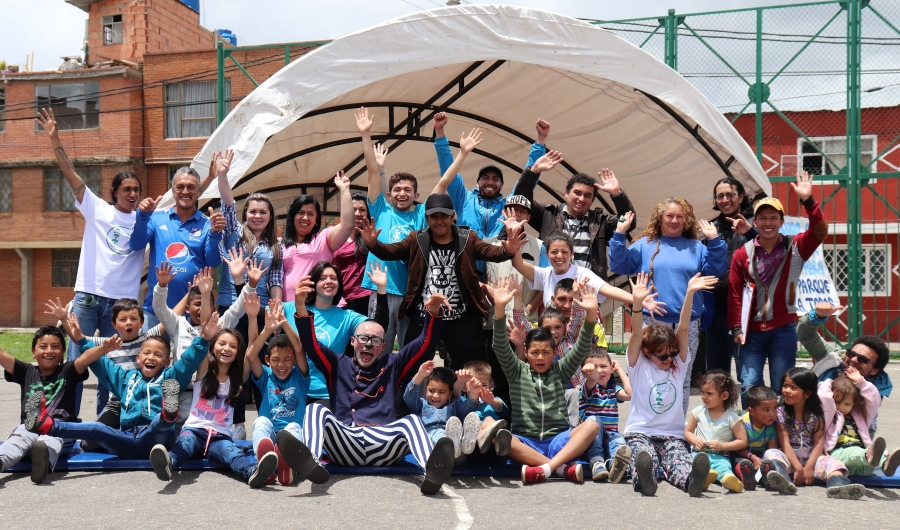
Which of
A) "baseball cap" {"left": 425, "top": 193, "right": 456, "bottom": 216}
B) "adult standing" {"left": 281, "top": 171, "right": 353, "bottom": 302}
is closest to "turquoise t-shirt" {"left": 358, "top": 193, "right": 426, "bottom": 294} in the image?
"adult standing" {"left": 281, "top": 171, "right": 353, "bottom": 302}

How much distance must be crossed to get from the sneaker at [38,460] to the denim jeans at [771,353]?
15.2 feet

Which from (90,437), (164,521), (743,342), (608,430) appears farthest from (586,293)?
(90,437)

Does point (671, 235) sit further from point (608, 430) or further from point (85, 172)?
point (85, 172)

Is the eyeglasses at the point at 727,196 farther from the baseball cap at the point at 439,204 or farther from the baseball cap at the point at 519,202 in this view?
the baseball cap at the point at 439,204

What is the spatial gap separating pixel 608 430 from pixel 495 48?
10.7 feet

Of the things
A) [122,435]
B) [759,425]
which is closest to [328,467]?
[122,435]

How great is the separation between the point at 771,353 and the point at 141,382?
176 inches

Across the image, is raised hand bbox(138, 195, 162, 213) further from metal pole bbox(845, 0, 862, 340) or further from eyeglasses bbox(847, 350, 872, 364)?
metal pole bbox(845, 0, 862, 340)

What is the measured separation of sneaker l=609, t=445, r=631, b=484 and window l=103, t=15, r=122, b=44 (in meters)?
28.9

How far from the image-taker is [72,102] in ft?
94.3

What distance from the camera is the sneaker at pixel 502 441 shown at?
5430mm

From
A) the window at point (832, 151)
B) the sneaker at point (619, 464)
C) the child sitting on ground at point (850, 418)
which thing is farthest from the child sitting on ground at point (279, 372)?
the window at point (832, 151)

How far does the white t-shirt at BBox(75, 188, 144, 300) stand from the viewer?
6.80 meters

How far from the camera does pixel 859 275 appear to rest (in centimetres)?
1225
